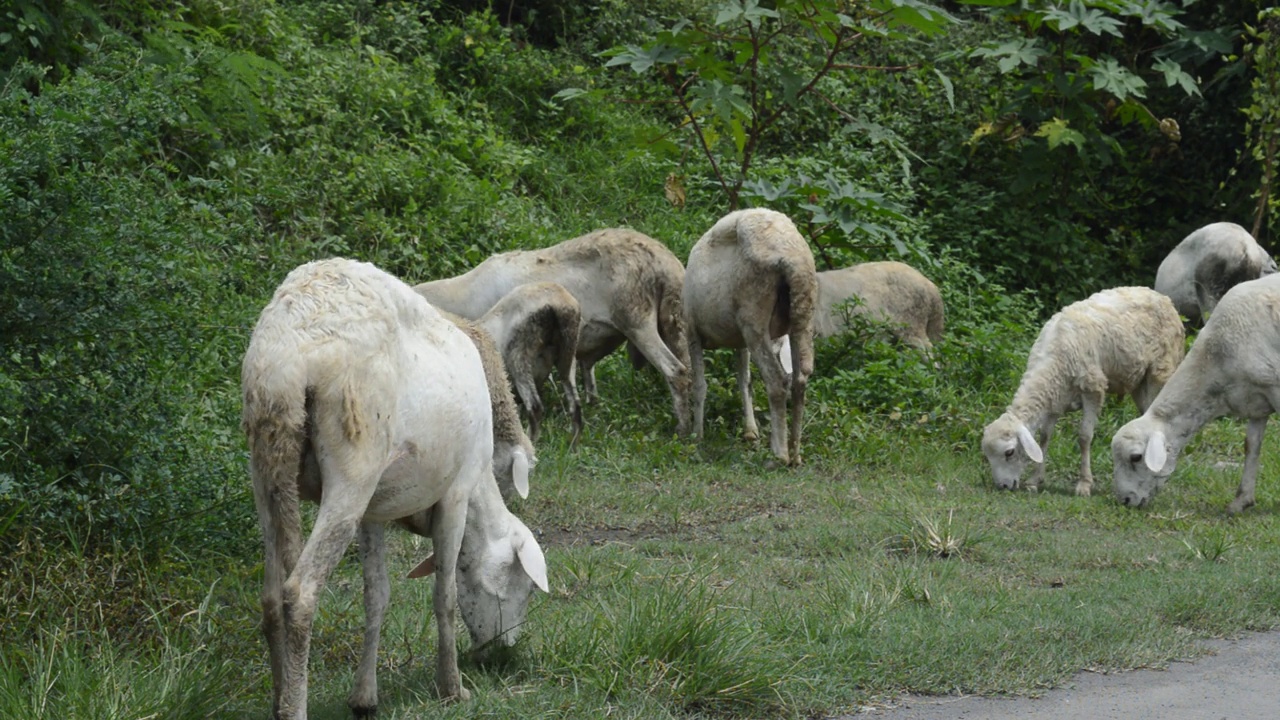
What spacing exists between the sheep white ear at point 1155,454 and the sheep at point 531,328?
4.17 meters

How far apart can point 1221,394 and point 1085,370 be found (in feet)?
3.53

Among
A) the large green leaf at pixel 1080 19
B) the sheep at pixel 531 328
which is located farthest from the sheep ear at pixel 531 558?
the large green leaf at pixel 1080 19

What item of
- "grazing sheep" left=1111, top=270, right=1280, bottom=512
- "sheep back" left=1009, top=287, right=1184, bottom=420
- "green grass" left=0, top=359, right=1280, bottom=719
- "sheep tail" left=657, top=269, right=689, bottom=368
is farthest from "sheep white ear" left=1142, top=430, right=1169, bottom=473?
"sheep tail" left=657, top=269, right=689, bottom=368

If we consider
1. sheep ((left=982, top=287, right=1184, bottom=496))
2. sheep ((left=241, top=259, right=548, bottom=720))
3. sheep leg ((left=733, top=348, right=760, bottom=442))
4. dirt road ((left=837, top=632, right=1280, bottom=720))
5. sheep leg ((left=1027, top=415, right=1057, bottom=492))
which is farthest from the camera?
sheep leg ((left=733, top=348, right=760, bottom=442))

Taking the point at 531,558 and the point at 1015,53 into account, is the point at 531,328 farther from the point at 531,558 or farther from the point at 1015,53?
the point at 1015,53

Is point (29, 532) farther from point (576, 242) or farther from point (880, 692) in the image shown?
point (576, 242)

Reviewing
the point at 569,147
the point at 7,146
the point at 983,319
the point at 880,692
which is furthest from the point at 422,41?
the point at 880,692

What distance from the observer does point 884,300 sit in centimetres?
1348

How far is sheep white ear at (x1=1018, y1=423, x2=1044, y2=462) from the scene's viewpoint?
1045 centimetres

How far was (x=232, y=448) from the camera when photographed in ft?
26.3

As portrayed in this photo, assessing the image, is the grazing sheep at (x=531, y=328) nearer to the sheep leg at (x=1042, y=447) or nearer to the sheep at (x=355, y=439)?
the sheep leg at (x=1042, y=447)

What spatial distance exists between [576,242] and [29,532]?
251 inches

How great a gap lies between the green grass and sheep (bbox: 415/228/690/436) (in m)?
1.14

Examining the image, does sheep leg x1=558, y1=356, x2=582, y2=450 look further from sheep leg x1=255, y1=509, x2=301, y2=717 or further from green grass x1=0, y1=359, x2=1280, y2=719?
sheep leg x1=255, y1=509, x2=301, y2=717
